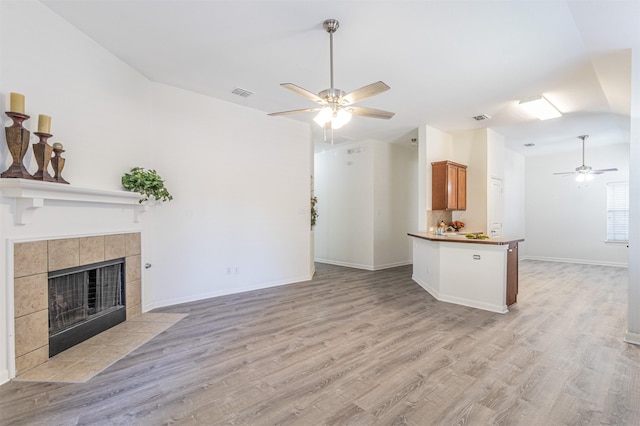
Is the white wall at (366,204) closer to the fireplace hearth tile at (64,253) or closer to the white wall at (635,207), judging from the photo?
the white wall at (635,207)

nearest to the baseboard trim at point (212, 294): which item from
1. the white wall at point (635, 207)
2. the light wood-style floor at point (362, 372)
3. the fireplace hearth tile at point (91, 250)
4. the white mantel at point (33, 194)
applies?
the light wood-style floor at point (362, 372)

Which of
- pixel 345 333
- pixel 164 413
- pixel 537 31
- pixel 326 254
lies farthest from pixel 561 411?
pixel 326 254

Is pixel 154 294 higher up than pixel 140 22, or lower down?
lower down

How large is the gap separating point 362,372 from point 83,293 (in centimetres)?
314

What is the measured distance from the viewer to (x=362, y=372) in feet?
8.18

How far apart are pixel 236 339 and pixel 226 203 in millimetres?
2399

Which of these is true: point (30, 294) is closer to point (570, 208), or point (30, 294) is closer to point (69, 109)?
point (69, 109)

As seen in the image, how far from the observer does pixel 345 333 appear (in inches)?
130

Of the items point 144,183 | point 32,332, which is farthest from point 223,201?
point 32,332

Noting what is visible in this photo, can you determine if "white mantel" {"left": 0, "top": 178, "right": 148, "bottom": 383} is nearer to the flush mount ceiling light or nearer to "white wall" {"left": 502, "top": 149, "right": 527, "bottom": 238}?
the flush mount ceiling light

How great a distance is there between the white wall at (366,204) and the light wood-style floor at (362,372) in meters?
3.10

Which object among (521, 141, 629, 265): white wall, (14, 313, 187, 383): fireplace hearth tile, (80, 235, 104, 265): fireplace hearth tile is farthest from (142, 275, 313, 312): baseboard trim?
(521, 141, 629, 265): white wall

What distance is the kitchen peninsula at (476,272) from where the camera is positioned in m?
4.03

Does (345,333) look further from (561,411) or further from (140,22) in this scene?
(140,22)
